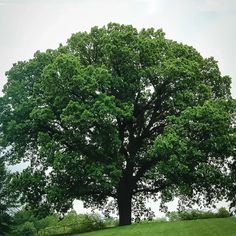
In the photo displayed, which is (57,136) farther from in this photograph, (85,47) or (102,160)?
(85,47)

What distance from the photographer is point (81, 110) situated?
117ft

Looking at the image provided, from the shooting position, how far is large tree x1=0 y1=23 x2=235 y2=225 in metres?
35.5

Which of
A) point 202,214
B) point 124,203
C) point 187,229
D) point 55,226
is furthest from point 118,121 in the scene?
point 55,226

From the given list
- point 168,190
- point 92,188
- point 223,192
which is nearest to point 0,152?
point 92,188

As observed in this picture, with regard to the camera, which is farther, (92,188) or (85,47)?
(85,47)

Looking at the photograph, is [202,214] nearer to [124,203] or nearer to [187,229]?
[124,203]

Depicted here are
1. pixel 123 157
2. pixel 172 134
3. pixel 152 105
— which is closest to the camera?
pixel 172 134

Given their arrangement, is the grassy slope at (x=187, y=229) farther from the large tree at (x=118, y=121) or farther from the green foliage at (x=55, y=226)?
the green foliage at (x=55, y=226)

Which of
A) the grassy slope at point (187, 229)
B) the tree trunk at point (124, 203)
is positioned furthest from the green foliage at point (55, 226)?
the grassy slope at point (187, 229)

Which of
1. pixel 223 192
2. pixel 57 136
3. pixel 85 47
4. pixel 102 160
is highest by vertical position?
pixel 85 47

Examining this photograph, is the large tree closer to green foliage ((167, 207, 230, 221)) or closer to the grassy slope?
green foliage ((167, 207, 230, 221))

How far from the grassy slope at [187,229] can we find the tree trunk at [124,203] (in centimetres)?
721

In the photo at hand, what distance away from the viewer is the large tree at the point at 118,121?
117 ft

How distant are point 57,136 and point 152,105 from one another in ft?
28.3
